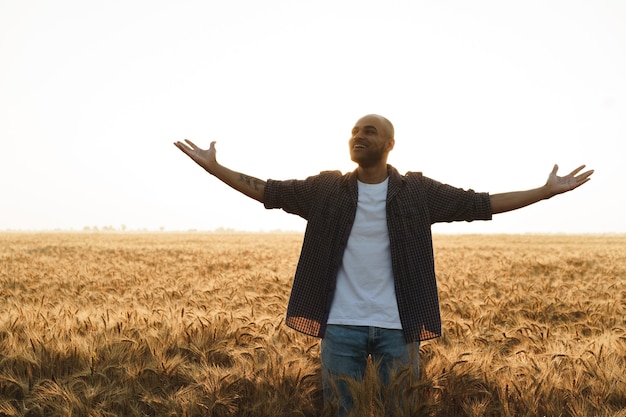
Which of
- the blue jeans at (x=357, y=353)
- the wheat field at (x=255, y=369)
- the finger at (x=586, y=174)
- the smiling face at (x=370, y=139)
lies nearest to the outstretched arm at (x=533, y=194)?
the finger at (x=586, y=174)

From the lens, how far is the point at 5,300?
7504 mm

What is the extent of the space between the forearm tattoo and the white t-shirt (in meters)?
0.71

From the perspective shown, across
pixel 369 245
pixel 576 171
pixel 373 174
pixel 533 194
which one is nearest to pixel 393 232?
pixel 369 245

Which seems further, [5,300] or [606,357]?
[5,300]

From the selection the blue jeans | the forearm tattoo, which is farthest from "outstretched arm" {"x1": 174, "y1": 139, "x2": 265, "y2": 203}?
the blue jeans

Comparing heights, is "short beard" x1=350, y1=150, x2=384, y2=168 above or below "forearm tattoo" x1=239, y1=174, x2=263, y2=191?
above

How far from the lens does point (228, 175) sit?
3615 millimetres


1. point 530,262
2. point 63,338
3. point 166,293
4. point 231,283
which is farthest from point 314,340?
point 530,262

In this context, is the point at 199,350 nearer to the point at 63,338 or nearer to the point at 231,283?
the point at 63,338

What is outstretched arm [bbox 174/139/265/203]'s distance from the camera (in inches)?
142

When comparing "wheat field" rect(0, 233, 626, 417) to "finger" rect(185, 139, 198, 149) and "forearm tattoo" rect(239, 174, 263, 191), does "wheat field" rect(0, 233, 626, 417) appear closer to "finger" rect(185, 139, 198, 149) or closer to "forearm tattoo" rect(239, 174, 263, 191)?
"forearm tattoo" rect(239, 174, 263, 191)

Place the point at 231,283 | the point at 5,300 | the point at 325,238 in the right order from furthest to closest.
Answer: the point at 231,283, the point at 5,300, the point at 325,238

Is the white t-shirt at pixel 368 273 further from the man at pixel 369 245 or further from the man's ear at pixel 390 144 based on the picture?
the man's ear at pixel 390 144

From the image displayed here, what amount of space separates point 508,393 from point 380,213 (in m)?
1.53
